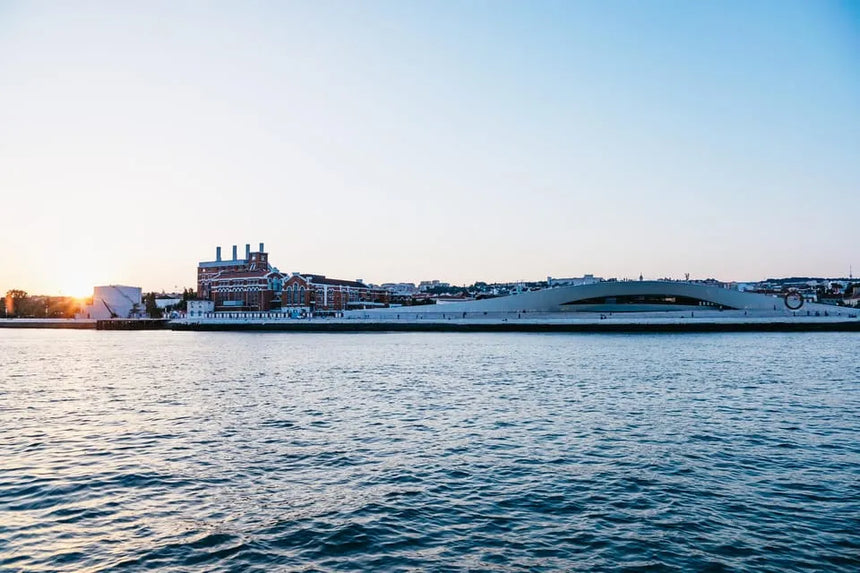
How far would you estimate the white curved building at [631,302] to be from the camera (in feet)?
322

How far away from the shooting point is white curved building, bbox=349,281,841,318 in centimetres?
9812

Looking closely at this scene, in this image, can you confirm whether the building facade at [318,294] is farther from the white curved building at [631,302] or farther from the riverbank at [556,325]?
the white curved building at [631,302]

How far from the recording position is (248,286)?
132 meters

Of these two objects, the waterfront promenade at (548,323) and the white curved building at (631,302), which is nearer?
the waterfront promenade at (548,323)

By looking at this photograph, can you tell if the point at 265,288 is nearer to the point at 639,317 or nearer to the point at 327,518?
the point at 639,317

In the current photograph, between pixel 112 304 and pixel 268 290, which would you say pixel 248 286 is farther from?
pixel 112 304

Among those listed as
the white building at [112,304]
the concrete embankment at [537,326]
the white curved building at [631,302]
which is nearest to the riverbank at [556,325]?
the concrete embankment at [537,326]

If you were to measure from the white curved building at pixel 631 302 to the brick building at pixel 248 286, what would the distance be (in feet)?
105

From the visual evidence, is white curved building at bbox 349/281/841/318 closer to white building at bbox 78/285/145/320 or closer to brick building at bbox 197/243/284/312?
brick building at bbox 197/243/284/312

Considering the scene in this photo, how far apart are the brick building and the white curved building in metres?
32.0

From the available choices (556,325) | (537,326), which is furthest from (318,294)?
(556,325)

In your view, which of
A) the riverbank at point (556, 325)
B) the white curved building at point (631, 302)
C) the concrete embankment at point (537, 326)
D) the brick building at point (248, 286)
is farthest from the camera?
the brick building at point (248, 286)

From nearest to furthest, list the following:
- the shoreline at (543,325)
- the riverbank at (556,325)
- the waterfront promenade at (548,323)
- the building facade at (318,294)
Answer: the riverbank at (556,325), the shoreline at (543,325), the waterfront promenade at (548,323), the building facade at (318,294)

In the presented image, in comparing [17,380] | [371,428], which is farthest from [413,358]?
[371,428]
